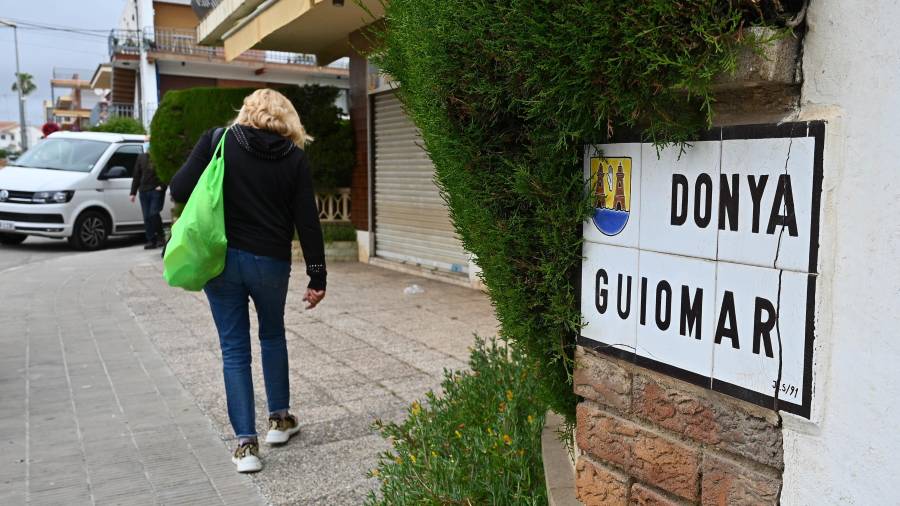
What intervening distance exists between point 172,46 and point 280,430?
3216 cm

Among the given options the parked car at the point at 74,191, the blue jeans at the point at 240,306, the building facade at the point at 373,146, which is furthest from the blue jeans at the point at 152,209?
the blue jeans at the point at 240,306

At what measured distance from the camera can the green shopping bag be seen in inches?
149

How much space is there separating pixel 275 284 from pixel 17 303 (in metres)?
6.24

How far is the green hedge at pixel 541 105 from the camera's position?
1.71 m

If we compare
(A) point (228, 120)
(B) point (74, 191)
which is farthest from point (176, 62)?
(A) point (228, 120)

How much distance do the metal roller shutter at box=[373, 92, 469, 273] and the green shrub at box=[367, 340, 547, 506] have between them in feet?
18.5

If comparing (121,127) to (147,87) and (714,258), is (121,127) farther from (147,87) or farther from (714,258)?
(714,258)

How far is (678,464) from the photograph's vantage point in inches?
80.5

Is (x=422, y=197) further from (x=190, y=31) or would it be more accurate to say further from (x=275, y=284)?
(x=190, y=31)

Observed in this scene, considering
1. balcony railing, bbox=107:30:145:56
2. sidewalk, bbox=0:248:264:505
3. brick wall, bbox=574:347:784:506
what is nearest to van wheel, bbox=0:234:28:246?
sidewalk, bbox=0:248:264:505

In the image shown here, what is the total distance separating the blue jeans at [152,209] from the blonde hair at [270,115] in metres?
10.1

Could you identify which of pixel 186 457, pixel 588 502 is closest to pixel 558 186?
pixel 588 502

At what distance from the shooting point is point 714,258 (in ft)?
6.12

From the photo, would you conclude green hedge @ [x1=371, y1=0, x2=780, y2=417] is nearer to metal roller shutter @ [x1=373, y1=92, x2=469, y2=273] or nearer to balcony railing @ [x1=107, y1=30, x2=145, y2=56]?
metal roller shutter @ [x1=373, y1=92, x2=469, y2=273]
